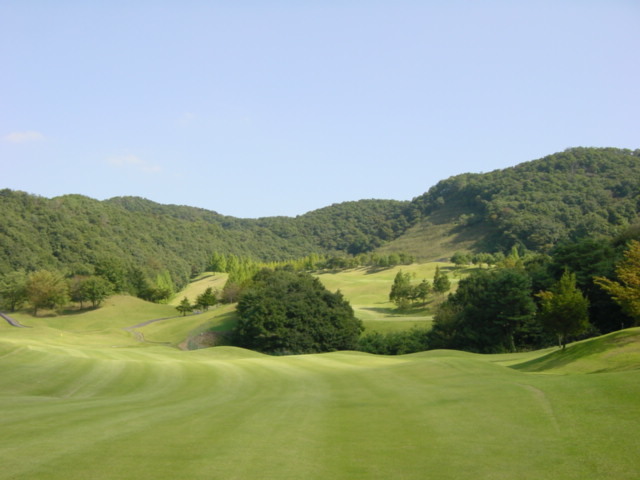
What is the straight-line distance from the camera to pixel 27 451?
8.04m

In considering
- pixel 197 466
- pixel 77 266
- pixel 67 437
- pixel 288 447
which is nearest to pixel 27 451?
pixel 67 437

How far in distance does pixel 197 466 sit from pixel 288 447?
64.3 inches

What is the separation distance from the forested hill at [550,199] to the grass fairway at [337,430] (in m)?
104

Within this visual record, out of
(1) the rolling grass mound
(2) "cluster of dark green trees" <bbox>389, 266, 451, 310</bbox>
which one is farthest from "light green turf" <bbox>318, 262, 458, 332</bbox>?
(1) the rolling grass mound

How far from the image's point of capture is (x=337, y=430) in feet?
32.2

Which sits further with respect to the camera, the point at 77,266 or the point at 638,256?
the point at 77,266

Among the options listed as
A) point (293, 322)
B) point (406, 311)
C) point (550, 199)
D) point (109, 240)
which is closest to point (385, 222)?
point (550, 199)

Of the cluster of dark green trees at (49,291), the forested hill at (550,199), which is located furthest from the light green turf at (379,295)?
the cluster of dark green trees at (49,291)

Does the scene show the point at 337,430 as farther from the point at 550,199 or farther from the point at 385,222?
the point at 385,222

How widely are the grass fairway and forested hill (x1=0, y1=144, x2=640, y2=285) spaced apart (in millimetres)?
83145

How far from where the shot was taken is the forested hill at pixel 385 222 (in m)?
115

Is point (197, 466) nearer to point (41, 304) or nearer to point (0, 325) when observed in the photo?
point (0, 325)

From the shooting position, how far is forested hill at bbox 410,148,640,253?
406ft

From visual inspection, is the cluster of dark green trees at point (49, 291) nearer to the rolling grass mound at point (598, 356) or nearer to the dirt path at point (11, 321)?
the dirt path at point (11, 321)
